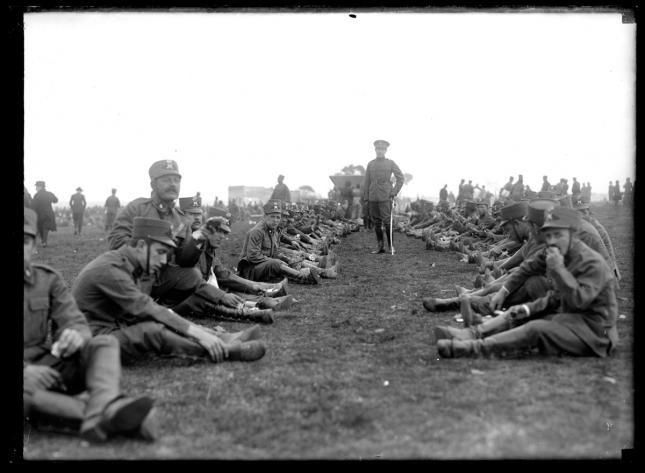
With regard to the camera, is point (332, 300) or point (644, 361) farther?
point (332, 300)

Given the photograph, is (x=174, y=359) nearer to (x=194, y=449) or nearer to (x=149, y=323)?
(x=149, y=323)

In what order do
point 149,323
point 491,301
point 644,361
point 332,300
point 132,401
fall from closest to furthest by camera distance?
point 132,401, point 644,361, point 149,323, point 491,301, point 332,300

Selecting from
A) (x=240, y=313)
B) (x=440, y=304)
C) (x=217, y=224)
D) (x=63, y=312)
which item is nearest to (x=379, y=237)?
(x=440, y=304)

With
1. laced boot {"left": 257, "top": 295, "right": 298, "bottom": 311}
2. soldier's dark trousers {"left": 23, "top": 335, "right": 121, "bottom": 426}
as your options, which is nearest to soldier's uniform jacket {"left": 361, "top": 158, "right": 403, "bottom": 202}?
laced boot {"left": 257, "top": 295, "right": 298, "bottom": 311}

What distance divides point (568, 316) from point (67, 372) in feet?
12.3

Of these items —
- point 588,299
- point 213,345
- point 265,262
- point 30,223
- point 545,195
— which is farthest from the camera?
point 265,262

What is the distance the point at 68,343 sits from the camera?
11.1ft

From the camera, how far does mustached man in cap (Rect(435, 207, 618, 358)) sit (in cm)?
430

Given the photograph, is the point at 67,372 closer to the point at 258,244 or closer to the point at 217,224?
the point at 217,224

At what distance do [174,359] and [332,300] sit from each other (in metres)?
3.09

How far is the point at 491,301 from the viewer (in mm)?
5613
